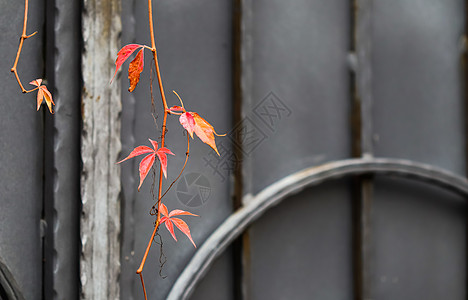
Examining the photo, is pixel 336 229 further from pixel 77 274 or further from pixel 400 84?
pixel 77 274

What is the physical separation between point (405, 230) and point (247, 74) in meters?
0.77

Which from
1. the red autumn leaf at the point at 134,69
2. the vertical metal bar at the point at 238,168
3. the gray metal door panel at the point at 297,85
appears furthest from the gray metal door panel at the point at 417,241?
the red autumn leaf at the point at 134,69

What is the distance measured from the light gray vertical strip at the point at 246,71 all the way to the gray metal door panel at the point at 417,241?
19.3 inches

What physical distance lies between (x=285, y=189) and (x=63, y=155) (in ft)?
1.91

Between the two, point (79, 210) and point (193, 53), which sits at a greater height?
point (193, 53)

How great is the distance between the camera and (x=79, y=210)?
1.03m

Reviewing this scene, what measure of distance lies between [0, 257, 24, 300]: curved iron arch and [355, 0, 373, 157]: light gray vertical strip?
1004 millimetres

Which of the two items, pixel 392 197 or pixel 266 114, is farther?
pixel 392 197

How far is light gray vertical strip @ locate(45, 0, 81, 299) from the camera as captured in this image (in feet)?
3.29

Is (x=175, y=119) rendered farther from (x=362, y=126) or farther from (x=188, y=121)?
(x=362, y=126)

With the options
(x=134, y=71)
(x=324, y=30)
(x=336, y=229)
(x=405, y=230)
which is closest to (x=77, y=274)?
(x=134, y=71)

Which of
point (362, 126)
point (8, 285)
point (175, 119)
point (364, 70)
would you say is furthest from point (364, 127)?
point (8, 285)

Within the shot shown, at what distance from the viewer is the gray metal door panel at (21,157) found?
997mm

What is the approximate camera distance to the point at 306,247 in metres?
1.42
